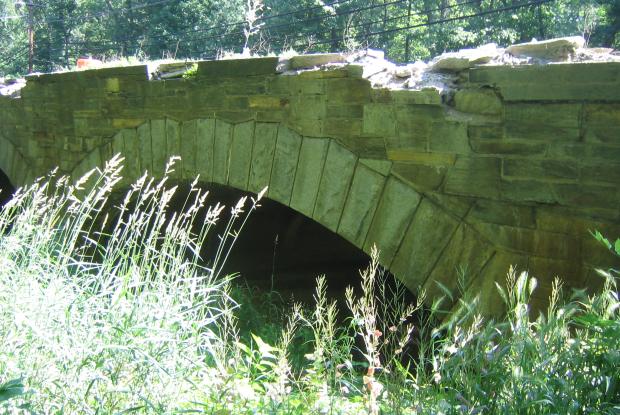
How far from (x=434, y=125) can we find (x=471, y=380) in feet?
5.66

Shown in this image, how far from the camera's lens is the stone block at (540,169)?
3475 mm

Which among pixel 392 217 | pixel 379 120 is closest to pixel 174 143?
pixel 379 120

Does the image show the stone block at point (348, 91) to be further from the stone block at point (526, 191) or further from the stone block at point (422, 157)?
the stone block at point (526, 191)

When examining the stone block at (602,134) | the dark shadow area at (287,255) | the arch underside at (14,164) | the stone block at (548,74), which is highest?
the stone block at (548,74)

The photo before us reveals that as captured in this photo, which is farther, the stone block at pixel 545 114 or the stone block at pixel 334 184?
the stone block at pixel 334 184

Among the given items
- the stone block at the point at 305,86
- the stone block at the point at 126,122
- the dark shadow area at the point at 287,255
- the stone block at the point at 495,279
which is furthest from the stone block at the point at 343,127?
the dark shadow area at the point at 287,255

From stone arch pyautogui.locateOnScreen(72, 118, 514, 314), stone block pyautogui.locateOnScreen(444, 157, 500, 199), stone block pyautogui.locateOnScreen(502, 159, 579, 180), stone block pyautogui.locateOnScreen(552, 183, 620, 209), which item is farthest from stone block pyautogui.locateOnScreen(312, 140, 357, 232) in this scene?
stone block pyautogui.locateOnScreen(552, 183, 620, 209)

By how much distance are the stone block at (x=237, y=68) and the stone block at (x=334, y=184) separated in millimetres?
879

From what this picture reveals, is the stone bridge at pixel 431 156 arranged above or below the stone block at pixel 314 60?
below

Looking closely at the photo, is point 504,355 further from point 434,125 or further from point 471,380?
point 434,125

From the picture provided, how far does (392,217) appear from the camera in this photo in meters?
4.20

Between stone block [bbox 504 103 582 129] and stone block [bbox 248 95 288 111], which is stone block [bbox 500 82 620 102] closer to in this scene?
stone block [bbox 504 103 582 129]

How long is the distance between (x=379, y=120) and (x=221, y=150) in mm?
1645

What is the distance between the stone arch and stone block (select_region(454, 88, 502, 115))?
56 centimetres
